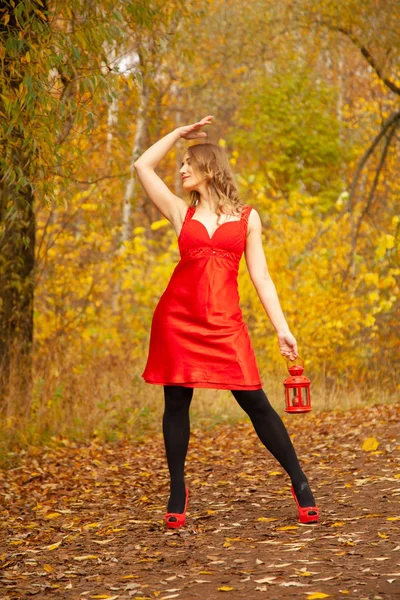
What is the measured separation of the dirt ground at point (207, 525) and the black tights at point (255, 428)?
0.68 feet

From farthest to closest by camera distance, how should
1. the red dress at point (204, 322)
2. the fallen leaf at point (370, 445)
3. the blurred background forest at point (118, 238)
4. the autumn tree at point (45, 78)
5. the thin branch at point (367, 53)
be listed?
the thin branch at point (367, 53)
the fallen leaf at point (370, 445)
the blurred background forest at point (118, 238)
the autumn tree at point (45, 78)
the red dress at point (204, 322)

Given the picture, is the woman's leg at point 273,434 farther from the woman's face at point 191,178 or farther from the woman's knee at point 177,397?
the woman's face at point 191,178

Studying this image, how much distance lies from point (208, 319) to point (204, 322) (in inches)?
1.0

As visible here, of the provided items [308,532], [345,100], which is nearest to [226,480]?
[308,532]

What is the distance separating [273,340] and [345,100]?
16829 millimetres

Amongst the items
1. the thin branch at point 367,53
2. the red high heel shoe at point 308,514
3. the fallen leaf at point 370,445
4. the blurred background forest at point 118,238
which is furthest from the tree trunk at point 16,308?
the thin branch at point 367,53

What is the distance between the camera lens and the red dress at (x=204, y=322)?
13.0 ft

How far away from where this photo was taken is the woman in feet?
13.1

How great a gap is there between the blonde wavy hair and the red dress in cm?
9

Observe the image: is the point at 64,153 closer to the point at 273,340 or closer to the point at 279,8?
the point at 273,340

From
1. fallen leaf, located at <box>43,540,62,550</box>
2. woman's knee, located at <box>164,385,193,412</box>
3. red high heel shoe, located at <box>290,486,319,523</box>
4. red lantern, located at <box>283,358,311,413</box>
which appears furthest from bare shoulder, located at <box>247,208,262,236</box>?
fallen leaf, located at <box>43,540,62,550</box>

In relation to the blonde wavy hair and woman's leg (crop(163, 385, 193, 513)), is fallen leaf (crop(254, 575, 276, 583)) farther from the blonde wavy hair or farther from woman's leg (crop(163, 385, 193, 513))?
the blonde wavy hair

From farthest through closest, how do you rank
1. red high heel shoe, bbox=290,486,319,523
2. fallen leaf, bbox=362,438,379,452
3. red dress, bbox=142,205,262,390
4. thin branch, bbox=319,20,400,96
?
thin branch, bbox=319,20,400,96 < fallen leaf, bbox=362,438,379,452 < red high heel shoe, bbox=290,486,319,523 < red dress, bbox=142,205,262,390

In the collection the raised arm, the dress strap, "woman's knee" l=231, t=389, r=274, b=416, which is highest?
the raised arm
